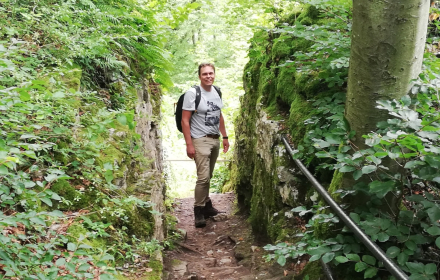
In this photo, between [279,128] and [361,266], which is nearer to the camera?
[361,266]

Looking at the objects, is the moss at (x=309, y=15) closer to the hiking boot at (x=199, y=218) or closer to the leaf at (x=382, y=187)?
the leaf at (x=382, y=187)

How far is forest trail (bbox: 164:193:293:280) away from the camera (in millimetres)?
4043

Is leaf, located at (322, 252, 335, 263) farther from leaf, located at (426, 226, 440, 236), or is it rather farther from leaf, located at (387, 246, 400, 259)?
leaf, located at (426, 226, 440, 236)

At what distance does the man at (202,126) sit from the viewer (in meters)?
6.07

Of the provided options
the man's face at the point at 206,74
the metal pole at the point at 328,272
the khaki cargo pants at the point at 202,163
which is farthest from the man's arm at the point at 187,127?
the metal pole at the point at 328,272

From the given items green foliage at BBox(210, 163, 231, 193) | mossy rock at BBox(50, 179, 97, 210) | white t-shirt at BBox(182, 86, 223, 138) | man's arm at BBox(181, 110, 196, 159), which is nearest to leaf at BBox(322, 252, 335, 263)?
mossy rock at BBox(50, 179, 97, 210)

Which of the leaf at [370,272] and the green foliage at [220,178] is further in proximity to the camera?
the green foliage at [220,178]

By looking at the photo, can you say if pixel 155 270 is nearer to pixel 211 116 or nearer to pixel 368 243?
pixel 368 243

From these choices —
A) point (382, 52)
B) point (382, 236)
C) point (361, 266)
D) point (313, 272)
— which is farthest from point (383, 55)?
point (313, 272)

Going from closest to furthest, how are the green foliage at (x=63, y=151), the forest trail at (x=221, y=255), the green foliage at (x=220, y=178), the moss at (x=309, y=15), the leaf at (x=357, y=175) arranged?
the green foliage at (x=63, y=151)
the leaf at (x=357, y=175)
the forest trail at (x=221, y=255)
the moss at (x=309, y=15)
the green foliage at (x=220, y=178)

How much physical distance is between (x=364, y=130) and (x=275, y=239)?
229 centimetres

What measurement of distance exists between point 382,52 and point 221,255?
408 cm

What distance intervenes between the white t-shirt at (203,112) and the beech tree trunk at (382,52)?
13.0ft

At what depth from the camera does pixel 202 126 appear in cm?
621
